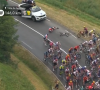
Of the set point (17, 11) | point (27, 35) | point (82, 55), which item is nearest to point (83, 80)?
point (82, 55)

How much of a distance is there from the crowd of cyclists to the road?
811 mm

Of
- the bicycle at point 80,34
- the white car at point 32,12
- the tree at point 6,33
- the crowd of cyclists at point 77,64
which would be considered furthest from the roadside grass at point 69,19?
the tree at point 6,33

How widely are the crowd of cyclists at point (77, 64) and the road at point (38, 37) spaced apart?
81 centimetres

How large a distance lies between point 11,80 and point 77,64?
773 centimetres

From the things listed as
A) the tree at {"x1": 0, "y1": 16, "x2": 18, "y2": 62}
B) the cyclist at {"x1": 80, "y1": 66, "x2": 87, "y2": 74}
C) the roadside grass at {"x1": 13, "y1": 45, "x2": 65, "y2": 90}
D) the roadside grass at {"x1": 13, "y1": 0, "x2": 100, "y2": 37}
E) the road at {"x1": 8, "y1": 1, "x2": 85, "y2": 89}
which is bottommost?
the roadside grass at {"x1": 13, "y1": 45, "x2": 65, "y2": 90}

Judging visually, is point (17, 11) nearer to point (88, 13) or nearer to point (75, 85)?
point (88, 13)

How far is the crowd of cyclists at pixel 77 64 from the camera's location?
2266 cm

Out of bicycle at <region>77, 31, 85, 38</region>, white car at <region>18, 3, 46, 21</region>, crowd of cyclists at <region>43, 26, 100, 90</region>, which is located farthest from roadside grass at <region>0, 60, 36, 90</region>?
white car at <region>18, 3, 46, 21</region>

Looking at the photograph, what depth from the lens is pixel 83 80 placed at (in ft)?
74.3

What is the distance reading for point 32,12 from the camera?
3303cm

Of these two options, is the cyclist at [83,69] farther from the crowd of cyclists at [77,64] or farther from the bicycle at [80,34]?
the bicycle at [80,34]

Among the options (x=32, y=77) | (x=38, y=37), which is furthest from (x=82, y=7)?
(x=32, y=77)

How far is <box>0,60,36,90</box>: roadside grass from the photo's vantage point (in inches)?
745

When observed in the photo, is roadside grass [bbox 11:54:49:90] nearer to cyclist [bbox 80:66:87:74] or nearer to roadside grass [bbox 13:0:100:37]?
cyclist [bbox 80:66:87:74]
